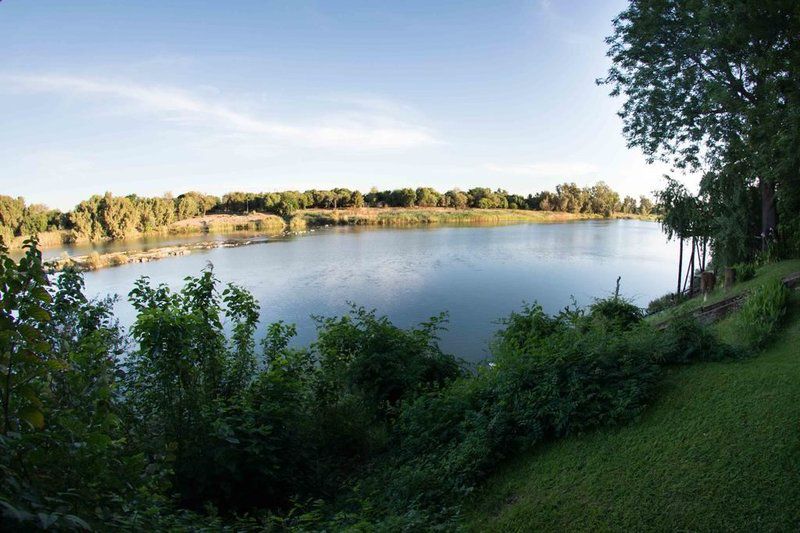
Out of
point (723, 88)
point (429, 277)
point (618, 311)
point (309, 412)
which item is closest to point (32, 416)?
point (309, 412)

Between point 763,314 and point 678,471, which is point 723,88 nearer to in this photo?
point 763,314

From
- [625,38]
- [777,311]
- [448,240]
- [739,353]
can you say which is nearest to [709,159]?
[625,38]

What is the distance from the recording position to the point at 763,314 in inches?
282

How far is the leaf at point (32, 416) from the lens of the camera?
1615 millimetres

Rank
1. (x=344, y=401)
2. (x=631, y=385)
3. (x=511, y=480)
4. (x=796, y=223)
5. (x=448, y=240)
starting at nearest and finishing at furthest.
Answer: (x=511, y=480), (x=631, y=385), (x=344, y=401), (x=796, y=223), (x=448, y=240)

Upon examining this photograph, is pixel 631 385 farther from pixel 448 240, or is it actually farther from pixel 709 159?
pixel 448 240

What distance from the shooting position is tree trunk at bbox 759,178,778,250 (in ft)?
50.0

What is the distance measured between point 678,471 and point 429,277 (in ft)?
81.9

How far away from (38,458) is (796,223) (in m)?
17.9

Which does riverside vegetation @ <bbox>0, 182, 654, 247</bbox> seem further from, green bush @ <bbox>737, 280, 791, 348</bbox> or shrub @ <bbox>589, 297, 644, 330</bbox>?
green bush @ <bbox>737, 280, 791, 348</bbox>

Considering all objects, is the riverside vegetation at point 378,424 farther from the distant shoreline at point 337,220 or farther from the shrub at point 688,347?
the distant shoreline at point 337,220

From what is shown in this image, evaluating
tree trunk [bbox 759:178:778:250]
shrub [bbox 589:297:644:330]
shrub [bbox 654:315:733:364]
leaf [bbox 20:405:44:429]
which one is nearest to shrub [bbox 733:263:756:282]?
tree trunk [bbox 759:178:778:250]

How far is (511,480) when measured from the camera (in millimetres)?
4547

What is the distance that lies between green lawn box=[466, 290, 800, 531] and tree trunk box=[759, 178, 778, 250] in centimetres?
1256
